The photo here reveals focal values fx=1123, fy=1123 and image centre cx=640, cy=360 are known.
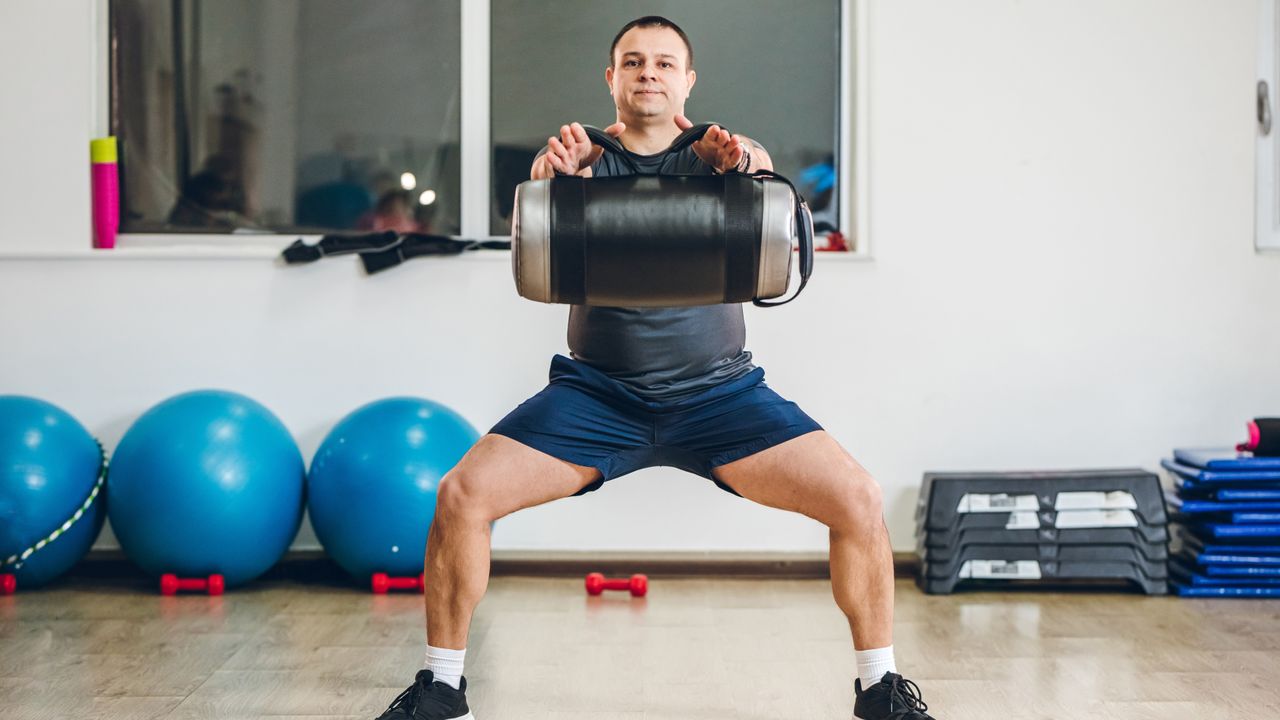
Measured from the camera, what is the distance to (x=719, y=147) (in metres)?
2.17

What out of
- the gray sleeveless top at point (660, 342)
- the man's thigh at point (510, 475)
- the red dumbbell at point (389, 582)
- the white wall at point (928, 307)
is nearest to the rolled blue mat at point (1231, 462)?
the white wall at point (928, 307)

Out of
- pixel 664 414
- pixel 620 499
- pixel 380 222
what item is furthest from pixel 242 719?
pixel 380 222

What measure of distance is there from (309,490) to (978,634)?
200cm

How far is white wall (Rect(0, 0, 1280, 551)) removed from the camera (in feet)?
12.1

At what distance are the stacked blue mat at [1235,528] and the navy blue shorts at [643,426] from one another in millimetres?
1828

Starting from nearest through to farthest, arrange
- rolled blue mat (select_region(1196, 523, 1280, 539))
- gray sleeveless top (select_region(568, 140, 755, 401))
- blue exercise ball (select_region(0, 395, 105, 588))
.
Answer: gray sleeveless top (select_region(568, 140, 755, 401)), blue exercise ball (select_region(0, 395, 105, 588)), rolled blue mat (select_region(1196, 523, 1280, 539))

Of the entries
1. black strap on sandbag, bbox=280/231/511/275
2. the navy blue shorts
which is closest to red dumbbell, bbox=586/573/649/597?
black strap on sandbag, bbox=280/231/511/275

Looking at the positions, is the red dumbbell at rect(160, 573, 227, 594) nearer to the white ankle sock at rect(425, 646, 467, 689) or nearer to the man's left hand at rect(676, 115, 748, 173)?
the white ankle sock at rect(425, 646, 467, 689)

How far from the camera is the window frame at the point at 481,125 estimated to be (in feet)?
12.1

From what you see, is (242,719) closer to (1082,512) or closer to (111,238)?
(111,238)

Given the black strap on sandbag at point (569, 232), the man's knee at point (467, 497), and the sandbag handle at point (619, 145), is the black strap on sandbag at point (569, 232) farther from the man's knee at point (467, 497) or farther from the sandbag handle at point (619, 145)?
the man's knee at point (467, 497)

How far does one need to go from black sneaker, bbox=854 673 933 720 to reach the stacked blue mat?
1.71 metres

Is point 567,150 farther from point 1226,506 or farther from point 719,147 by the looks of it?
point 1226,506

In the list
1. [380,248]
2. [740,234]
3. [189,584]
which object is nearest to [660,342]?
[740,234]
